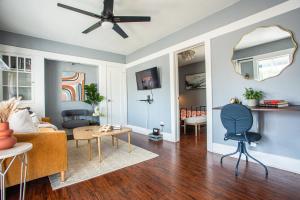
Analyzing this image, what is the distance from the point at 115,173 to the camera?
7.23ft

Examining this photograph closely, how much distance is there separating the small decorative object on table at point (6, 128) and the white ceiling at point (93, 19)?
6.43ft

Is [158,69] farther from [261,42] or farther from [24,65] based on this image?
[24,65]

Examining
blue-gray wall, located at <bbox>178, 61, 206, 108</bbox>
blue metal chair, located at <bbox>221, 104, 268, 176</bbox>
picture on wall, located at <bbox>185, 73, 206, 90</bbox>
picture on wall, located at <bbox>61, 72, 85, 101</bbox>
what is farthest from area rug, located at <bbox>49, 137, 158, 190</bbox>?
picture on wall, located at <bbox>185, 73, 206, 90</bbox>

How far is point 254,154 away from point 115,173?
216 centimetres

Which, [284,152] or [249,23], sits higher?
[249,23]

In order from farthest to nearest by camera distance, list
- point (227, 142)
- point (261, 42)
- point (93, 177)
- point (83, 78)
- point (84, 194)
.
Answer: point (83, 78)
point (227, 142)
point (261, 42)
point (93, 177)
point (84, 194)

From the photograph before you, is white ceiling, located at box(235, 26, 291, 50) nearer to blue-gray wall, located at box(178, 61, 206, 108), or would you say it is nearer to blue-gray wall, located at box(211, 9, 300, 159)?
blue-gray wall, located at box(211, 9, 300, 159)

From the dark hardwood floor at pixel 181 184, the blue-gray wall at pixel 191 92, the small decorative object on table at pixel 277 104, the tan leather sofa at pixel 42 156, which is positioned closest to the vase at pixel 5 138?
the tan leather sofa at pixel 42 156

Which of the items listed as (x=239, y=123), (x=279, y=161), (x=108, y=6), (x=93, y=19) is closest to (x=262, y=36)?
(x=239, y=123)

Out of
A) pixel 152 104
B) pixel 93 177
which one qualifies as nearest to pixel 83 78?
pixel 152 104

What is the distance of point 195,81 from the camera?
22.0ft

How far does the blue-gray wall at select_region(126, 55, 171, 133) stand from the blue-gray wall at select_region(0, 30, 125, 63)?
1026mm

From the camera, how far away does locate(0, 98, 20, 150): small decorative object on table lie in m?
1.32

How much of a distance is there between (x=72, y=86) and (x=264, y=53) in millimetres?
5163
